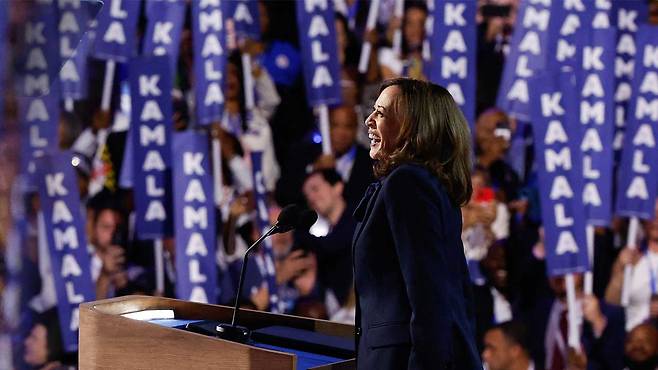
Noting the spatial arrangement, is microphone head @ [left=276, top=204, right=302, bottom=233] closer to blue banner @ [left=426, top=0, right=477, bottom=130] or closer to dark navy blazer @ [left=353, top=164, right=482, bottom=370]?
dark navy blazer @ [left=353, top=164, right=482, bottom=370]

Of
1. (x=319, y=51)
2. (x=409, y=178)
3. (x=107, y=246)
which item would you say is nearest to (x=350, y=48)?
(x=319, y=51)

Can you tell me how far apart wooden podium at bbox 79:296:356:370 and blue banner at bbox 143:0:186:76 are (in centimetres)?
235

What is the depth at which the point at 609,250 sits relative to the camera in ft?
12.9

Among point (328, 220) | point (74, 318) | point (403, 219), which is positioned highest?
point (403, 219)

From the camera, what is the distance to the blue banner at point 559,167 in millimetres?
3938

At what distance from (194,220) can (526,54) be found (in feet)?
5.93

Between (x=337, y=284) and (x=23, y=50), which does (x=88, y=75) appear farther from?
(x=337, y=284)

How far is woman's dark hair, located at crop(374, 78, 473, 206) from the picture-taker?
1.61 meters

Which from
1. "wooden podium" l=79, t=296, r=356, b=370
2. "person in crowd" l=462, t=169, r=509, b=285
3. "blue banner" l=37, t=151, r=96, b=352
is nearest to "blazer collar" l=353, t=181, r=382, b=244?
"wooden podium" l=79, t=296, r=356, b=370

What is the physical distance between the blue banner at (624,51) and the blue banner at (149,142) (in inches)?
86.2

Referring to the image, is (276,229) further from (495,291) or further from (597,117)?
(597,117)

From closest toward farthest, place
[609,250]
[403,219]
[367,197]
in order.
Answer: [403,219], [367,197], [609,250]

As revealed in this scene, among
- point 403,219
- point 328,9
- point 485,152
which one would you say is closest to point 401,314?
point 403,219

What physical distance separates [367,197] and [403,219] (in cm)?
15
